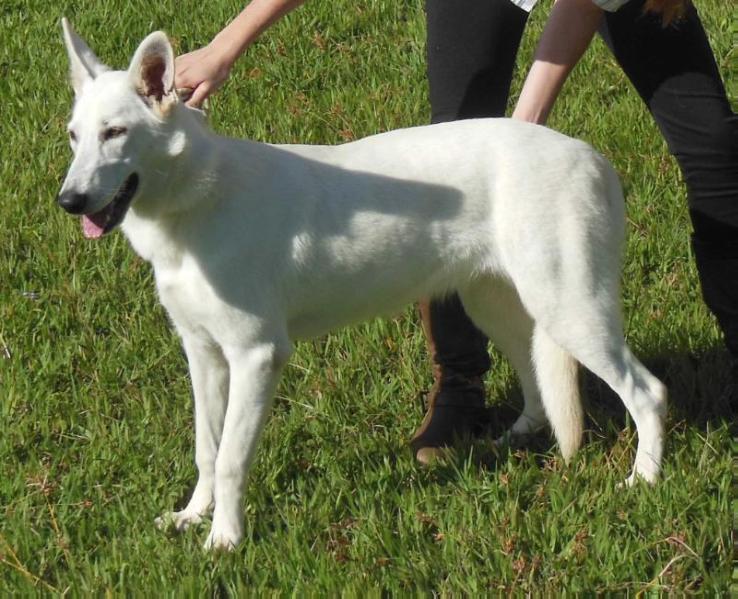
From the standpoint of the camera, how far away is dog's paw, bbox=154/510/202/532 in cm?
396

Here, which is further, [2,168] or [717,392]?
[2,168]

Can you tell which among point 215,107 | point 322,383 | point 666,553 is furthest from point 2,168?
point 666,553

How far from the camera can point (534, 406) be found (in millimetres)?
4645

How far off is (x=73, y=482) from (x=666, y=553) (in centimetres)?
196

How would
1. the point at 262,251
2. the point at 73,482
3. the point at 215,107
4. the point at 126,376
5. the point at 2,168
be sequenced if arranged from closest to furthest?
the point at 262,251 < the point at 73,482 < the point at 126,376 < the point at 2,168 < the point at 215,107

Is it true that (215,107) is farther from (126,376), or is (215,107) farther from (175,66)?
(175,66)

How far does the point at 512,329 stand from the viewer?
180 inches

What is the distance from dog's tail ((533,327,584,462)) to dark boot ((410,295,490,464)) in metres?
0.44

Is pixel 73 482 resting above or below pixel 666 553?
below

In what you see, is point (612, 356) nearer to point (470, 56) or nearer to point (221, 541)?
point (470, 56)

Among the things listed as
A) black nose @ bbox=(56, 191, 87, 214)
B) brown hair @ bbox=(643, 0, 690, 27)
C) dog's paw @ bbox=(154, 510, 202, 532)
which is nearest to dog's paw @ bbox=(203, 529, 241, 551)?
dog's paw @ bbox=(154, 510, 202, 532)

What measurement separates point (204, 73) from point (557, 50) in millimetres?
1189

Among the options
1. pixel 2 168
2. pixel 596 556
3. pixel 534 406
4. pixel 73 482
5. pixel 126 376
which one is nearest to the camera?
pixel 596 556

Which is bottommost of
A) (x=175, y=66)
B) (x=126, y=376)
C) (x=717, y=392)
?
(x=126, y=376)
